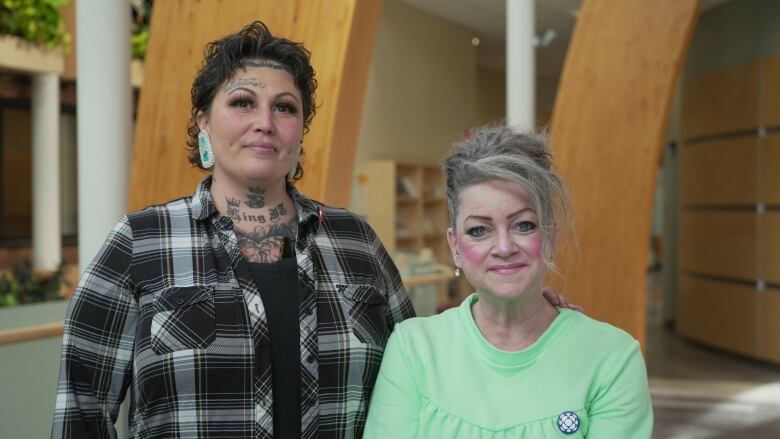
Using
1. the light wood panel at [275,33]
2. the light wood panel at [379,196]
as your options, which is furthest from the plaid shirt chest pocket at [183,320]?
the light wood panel at [379,196]

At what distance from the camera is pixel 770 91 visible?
8.50 metres

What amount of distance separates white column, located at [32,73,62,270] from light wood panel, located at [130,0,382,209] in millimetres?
6210

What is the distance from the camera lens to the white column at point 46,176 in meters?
8.85

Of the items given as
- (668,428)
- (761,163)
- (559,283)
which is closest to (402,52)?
(761,163)

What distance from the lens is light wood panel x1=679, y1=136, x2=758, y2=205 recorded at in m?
8.75

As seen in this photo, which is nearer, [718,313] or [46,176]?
[46,176]

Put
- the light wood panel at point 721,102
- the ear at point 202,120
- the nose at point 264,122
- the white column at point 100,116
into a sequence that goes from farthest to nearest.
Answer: the light wood panel at point 721,102
the white column at point 100,116
the ear at point 202,120
the nose at point 264,122

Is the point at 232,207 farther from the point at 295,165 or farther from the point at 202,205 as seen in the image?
the point at 295,165

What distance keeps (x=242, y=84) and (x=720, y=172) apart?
27.8ft

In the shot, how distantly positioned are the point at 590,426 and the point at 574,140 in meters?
4.51

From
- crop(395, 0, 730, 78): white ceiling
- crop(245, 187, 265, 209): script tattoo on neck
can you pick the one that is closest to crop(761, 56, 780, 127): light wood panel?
crop(395, 0, 730, 78): white ceiling

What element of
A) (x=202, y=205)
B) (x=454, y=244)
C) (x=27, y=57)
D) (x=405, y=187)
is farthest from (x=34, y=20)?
(x=454, y=244)

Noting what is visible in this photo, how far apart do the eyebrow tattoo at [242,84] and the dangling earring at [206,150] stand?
12 centimetres

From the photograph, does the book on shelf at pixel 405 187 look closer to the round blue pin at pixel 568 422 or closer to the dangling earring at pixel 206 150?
the dangling earring at pixel 206 150
